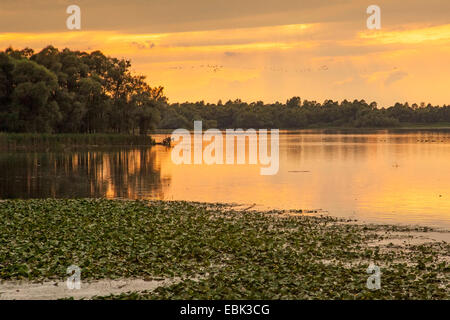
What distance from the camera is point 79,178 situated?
181ft

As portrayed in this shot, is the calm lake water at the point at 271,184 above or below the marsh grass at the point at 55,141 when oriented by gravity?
below

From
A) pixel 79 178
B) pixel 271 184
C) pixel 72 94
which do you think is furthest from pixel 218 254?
pixel 72 94

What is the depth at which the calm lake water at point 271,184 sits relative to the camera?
37.6m

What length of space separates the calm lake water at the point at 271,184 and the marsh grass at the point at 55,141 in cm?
2211

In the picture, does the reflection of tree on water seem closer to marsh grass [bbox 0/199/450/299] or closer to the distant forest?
marsh grass [bbox 0/199/450/299]

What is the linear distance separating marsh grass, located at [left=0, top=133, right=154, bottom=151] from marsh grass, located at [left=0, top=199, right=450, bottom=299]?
7170 centimetres

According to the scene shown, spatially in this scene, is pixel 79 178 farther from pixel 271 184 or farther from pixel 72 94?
pixel 72 94

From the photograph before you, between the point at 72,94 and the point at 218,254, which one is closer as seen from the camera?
the point at 218,254

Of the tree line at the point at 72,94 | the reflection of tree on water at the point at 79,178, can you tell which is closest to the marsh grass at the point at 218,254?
the reflection of tree on water at the point at 79,178

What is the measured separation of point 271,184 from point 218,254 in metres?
30.5

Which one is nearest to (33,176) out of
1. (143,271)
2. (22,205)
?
(22,205)

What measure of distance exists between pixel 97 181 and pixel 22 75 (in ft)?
222

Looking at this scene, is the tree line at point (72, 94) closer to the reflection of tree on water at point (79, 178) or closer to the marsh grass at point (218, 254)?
the reflection of tree on water at point (79, 178)
